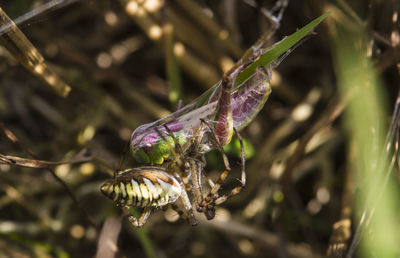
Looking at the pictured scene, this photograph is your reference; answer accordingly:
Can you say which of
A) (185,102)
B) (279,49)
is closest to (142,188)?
(279,49)

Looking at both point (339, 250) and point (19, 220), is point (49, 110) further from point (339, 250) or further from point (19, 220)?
point (339, 250)

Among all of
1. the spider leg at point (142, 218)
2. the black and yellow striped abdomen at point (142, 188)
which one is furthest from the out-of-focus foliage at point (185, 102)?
the black and yellow striped abdomen at point (142, 188)

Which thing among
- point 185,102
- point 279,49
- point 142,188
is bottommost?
point 142,188

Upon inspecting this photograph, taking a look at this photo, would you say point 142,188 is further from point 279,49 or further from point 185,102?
point 185,102

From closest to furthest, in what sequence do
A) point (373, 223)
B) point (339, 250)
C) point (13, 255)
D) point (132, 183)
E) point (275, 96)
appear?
point (132, 183) → point (373, 223) → point (339, 250) → point (13, 255) → point (275, 96)

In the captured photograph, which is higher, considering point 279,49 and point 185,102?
point 185,102

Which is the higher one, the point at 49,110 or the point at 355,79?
the point at 49,110

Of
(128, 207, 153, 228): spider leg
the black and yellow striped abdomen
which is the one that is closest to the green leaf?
the black and yellow striped abdomen

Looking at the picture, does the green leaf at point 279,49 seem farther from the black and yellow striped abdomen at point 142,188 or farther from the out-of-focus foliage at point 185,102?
the out-of-focus foliage at point 185,102

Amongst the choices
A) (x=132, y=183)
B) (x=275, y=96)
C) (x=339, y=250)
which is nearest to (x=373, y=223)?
(x=339, y=250)
